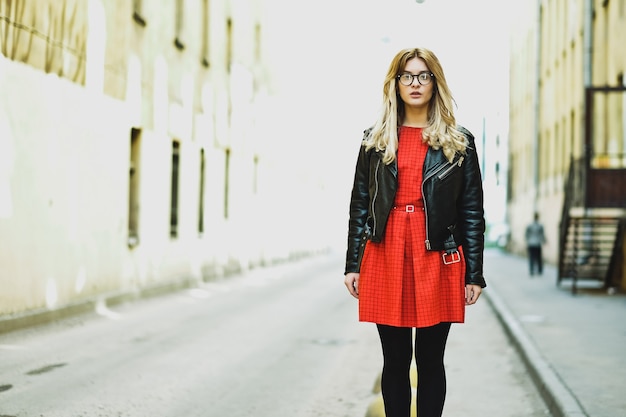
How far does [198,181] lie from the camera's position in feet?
75.0

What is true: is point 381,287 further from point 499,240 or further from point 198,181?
point 499,240

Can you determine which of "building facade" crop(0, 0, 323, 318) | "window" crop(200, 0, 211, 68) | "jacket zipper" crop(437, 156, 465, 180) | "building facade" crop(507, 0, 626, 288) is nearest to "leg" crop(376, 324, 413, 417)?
"jacket zipper" crop(437, 156, 465, 180)

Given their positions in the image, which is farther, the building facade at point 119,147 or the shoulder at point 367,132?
the building facade at point 119,147

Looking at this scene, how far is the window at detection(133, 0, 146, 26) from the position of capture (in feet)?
56.7

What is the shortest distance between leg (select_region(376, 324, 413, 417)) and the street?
2586 mm

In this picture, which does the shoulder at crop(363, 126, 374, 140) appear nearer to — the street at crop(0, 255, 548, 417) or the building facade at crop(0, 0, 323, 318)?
the street at crop(0, 255, 548, 417)

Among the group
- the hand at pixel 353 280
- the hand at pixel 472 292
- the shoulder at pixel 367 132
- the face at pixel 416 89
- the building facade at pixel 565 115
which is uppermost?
the building facade at pixel 565 115

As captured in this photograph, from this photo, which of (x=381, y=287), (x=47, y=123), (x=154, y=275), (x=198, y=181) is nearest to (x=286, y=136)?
(x=198, y=181)

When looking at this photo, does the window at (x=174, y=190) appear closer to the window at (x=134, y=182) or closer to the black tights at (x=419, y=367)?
the window at (x=134, y=182)

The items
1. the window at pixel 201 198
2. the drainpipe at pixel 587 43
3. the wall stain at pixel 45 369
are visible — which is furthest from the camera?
the drainpipe at pixel 587 43

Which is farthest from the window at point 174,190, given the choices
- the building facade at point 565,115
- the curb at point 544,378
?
the curb at point 544,378

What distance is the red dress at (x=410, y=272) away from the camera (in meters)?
4.31

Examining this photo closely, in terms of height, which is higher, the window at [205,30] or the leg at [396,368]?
the window at [205,30]

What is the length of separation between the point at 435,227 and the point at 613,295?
1571cm
